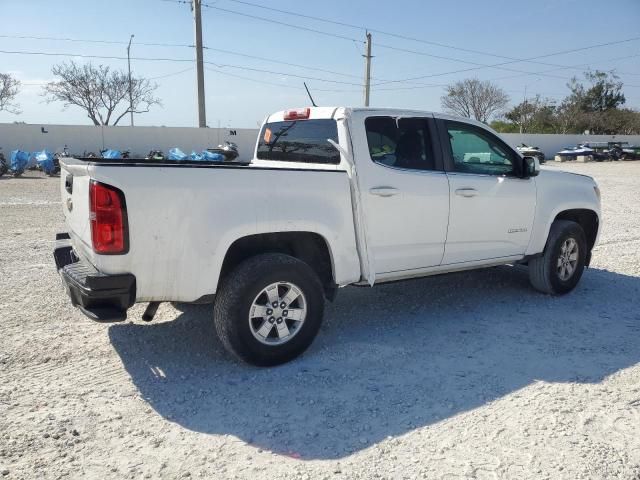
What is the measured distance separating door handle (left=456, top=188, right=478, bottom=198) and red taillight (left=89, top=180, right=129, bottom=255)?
288cm

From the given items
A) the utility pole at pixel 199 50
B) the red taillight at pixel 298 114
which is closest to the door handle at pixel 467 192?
the red taillight at pixel 298 114

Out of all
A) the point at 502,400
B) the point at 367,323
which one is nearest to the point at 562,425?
the point at 502,400

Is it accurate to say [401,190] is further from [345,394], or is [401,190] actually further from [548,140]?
[548,140]

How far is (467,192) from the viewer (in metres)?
4.86

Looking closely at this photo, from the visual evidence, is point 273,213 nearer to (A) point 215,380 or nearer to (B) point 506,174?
(A) point 215,380

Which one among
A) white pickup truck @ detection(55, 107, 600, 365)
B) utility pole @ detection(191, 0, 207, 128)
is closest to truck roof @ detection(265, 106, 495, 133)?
white pickup truck @ detection(55, 107, 600, 365)

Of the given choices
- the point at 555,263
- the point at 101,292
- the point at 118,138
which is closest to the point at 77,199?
the point at 101,292

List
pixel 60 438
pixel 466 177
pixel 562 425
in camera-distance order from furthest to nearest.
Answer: pixel 466 177
pixel 562 425
pixel 60 438

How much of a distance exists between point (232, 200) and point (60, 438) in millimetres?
1731

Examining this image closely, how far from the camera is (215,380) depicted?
3.77 meters

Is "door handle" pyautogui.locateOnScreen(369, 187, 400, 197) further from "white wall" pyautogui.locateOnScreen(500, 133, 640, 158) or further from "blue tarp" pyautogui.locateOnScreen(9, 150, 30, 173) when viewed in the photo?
"white wall" pyautogui.locateOnScreen(500, 133, 640, 158)

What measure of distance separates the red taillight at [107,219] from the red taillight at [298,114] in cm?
207

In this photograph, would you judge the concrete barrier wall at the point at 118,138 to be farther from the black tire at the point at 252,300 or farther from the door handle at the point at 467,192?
the black tire at the point at 252,300

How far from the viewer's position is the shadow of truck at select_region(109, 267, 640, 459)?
3.24 meters
